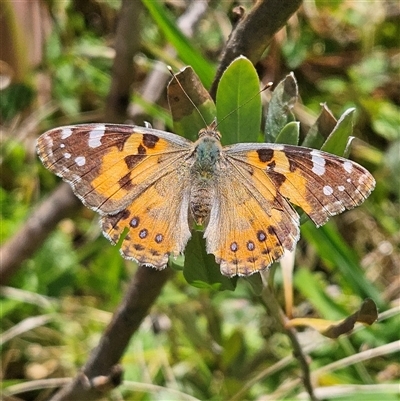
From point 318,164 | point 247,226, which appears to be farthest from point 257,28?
point 247,226

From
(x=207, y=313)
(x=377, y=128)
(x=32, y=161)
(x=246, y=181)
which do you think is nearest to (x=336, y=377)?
(x=207, y=313)

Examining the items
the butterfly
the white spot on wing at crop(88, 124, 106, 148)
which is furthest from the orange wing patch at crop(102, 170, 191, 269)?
the white spot on wing at crop(88, 124, 106, 148)

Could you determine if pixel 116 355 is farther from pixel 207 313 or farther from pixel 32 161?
pixel 32 161

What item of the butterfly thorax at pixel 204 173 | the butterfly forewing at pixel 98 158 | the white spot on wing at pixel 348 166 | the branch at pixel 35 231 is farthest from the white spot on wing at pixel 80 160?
the branch at pixel 35 231

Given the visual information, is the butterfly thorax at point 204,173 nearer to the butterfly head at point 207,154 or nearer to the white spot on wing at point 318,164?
the butterfly head at point 207,154

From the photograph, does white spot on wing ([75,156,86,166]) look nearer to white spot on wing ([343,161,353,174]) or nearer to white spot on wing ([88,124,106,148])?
white spot on wing ([88,124,106,148])

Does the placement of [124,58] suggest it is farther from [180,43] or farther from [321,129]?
[321,129]
